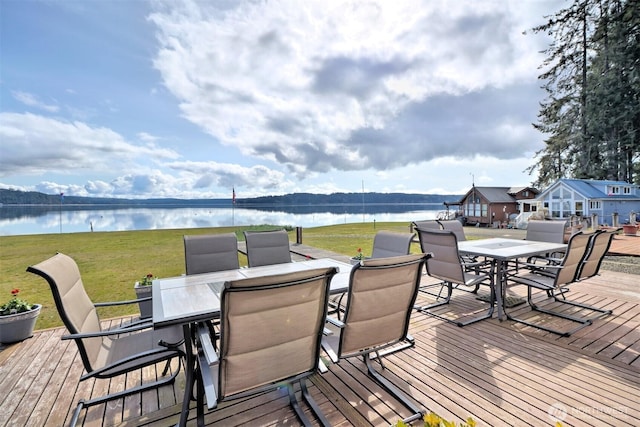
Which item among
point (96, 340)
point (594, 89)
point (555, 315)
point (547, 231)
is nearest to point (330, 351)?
point (96, 340)

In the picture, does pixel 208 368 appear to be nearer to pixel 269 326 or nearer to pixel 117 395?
pixel 269 326

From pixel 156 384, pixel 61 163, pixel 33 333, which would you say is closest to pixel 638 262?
pixel 156 384

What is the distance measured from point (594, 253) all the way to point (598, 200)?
17777 mm

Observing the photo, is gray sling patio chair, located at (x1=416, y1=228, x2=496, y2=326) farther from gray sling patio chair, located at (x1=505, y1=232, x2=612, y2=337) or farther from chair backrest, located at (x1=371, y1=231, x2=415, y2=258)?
chair backrest, located at (x1=371, y1=231, x2=415, y2=258)

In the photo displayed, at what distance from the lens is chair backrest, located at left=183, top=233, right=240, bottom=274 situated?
3.14 metres

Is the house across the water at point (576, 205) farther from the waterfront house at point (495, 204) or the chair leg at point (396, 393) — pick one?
the chair leg at point (396, 393)

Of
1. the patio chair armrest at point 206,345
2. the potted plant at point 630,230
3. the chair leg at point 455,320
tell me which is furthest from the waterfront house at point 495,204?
the patio chair armrest at point 206,345

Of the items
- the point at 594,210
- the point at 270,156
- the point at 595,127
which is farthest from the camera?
the point at 270,156

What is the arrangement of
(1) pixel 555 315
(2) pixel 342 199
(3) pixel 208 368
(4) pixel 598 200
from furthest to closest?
(2) pixel 342 199
(4) pixel 598 200
(1) pixel 555 315
(3) pixel 208 368

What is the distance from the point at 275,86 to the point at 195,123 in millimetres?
4134

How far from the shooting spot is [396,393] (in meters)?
2.07

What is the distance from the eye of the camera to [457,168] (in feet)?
85.9

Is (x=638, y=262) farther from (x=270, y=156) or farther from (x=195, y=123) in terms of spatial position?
(x=270, y=156)

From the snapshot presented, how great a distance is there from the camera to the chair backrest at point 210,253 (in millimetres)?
3143
